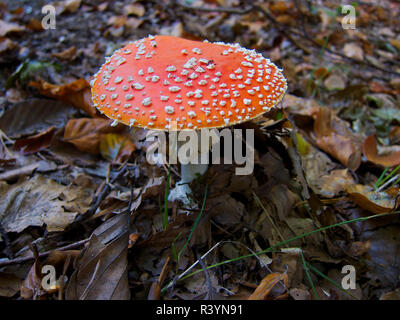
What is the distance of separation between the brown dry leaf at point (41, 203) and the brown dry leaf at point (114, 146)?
0.43 meters

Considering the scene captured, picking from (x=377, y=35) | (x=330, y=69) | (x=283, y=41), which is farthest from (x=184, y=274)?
(x=377, y=35)

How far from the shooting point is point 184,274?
1.78 metres

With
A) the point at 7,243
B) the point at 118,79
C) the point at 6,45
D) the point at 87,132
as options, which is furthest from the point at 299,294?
the point at 6,45

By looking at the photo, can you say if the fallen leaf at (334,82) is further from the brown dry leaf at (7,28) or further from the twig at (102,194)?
the brown dry leaf at (7,28)

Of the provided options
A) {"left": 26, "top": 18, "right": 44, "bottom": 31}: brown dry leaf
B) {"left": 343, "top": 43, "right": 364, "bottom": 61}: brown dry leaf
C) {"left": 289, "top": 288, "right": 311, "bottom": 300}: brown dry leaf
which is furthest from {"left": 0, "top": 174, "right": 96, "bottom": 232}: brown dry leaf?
{"left": 343, "top": 43, "right": 364, "bottom": 61}: brown dry leaf

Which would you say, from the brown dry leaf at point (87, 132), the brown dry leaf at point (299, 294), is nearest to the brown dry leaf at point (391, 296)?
the brown dry leaf at point (299, 294)

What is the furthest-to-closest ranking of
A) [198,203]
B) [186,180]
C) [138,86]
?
[186,180] → [198,203] → [138,86]

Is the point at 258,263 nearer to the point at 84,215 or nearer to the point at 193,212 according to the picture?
the point at 193,212

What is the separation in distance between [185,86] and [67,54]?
289cm

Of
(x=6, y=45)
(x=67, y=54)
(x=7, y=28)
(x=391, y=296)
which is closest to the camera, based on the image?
(x=391, y=296)

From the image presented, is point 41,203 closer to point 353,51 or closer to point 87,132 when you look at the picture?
point 87,132

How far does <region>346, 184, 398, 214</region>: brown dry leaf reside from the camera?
6.54 feet

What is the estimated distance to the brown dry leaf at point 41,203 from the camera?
75.5 inches

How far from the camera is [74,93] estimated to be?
277cm
